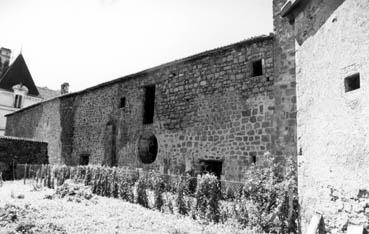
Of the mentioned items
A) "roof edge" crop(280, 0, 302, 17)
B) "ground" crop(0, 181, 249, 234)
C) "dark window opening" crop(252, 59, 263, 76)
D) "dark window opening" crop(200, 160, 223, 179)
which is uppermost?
"dark window opening" crop(252, 59, 263, 76)

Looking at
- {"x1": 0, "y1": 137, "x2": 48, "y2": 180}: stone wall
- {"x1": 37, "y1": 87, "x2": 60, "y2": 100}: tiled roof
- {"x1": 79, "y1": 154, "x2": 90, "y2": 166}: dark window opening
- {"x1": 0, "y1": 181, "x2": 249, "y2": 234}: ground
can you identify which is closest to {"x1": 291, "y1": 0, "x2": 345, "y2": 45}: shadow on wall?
{"x1": 0, "y1": 181, "x2": 249, "y2": 234}: ground

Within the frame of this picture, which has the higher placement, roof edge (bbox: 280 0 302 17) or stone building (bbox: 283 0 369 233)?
roof edge (bbox: 280 0 302 17)

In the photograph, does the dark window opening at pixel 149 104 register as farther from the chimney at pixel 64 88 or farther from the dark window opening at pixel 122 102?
the chimney at pixel 64 88

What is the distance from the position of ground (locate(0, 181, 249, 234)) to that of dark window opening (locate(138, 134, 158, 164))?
464cm

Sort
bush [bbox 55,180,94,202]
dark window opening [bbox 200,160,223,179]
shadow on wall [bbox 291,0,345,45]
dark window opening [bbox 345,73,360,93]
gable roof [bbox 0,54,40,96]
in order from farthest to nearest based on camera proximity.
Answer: gable roof [bbox 0,54,40,96]
dark window opening [bbox 200,160,223,179]
bush [bbox 55,180,94,202]
shadow on wall [bbox 291,0,345,45]
dark window opening [bbox 345,73,360,93]

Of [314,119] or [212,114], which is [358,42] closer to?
[314,119]

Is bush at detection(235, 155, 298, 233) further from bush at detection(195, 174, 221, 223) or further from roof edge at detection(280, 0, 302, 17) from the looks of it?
roof edge at detection(280, 0, 302, 17)

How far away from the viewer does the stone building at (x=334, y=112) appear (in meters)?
3.47

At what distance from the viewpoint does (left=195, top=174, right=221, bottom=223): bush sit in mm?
6754

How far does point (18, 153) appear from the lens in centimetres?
1633

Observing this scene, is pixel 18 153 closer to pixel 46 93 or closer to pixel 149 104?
pixel 149 104

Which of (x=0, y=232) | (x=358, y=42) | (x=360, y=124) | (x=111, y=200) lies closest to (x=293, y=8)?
(x=358, y=42)

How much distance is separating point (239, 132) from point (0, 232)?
672 centimetres

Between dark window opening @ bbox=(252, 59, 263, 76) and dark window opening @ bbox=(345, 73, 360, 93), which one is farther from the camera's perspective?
dark window opening @ bbox=(252, 59, 263, 76)
